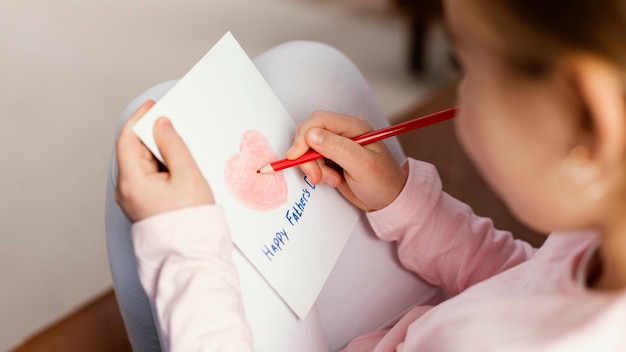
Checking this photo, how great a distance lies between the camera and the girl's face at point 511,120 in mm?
439

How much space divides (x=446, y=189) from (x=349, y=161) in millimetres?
218

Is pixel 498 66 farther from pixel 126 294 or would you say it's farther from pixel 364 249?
pixel 126 294

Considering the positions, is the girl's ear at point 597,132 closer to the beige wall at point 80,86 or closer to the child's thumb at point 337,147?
the child's thumb at point 337,147

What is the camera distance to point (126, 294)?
2.33 feet

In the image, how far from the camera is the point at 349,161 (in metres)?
0.66

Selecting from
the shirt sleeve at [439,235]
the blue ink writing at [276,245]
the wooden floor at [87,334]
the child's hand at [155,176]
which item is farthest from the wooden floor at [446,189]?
the child's hand at [155,176]

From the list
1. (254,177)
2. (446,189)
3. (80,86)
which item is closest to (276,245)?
(254,177)

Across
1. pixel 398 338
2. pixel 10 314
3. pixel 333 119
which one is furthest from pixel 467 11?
pixel 10 314

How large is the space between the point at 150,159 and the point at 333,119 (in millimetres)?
182

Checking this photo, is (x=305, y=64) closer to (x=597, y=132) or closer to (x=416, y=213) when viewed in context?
(x=416, y=213)

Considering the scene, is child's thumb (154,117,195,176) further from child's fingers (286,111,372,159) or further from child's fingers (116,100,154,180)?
child's fingers (286,111,372,159)

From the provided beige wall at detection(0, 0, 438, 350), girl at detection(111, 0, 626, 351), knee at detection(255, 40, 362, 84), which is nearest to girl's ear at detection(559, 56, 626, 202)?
girl at detection(111, 0, 626, 351)

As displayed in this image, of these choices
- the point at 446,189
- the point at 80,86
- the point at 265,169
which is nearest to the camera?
the point at 265,169

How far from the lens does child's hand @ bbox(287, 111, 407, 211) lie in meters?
0.65
